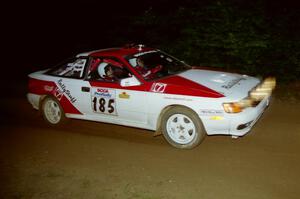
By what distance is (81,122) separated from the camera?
8586 mm

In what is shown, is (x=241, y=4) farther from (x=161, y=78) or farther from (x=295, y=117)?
(x=161, y=78)

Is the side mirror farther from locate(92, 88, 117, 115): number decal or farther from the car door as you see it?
locate(92, 88, 117, 115): number decal

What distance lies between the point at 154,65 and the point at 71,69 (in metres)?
1.66

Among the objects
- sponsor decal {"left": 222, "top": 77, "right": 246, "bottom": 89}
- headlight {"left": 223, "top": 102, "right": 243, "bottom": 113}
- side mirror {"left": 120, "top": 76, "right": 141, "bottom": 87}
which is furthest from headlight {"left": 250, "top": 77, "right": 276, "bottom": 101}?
side mirror {"left": 120, "top": 76, "right": 141, "bottom": 87}

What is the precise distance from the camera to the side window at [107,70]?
23.8 ft

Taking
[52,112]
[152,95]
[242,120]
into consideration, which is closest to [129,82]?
[152,95]

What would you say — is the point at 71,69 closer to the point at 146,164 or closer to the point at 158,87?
the point at 158,87

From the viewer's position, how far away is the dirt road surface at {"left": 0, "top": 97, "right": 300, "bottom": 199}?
5273mm

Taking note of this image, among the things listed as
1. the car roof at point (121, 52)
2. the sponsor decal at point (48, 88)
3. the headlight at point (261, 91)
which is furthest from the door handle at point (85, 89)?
the headlight at point (261, 91)

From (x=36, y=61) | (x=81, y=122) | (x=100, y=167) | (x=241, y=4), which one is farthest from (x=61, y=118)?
(x=36, y=61)

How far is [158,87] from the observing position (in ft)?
→ 21.8

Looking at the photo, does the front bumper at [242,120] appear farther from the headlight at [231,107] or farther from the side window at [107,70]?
the side window at [107,70]

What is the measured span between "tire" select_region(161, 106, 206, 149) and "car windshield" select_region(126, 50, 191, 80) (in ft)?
2.71

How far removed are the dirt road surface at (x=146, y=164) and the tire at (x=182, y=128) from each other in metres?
0.15
